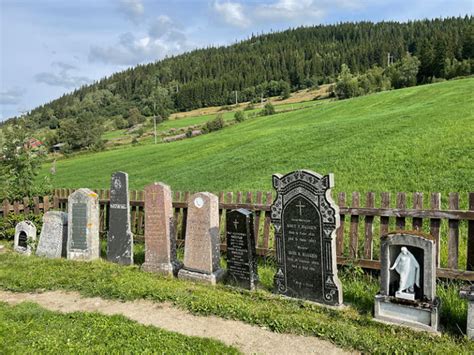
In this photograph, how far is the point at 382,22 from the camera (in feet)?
516

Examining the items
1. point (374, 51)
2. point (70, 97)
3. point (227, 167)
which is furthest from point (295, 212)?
point (70, 97)

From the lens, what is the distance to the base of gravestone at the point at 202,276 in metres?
7.03

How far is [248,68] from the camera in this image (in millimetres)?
131875

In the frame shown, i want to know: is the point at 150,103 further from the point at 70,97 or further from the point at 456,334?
the point at 456,334

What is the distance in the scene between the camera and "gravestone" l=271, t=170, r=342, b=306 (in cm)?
575

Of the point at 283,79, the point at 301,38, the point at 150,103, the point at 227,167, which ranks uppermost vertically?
the point at 301,38

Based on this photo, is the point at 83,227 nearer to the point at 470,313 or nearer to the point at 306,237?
the point at 306,237

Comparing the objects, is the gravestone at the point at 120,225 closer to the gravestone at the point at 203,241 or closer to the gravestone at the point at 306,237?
the gravestone at the point at 203,241

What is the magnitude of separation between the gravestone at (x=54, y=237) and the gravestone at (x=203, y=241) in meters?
3.75

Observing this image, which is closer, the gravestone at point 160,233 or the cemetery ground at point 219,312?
the cemetery ground at point 219,312

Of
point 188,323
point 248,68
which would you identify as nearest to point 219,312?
point 188,323

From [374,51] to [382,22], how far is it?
182 ft

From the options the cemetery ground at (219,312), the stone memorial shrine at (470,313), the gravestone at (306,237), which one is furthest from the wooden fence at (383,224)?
the stone memorial shrine at (470,313)

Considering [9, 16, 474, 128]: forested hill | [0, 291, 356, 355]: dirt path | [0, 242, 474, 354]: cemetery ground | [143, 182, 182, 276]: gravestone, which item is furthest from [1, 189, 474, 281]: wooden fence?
[9, 16, 474, 128]: forested hill
